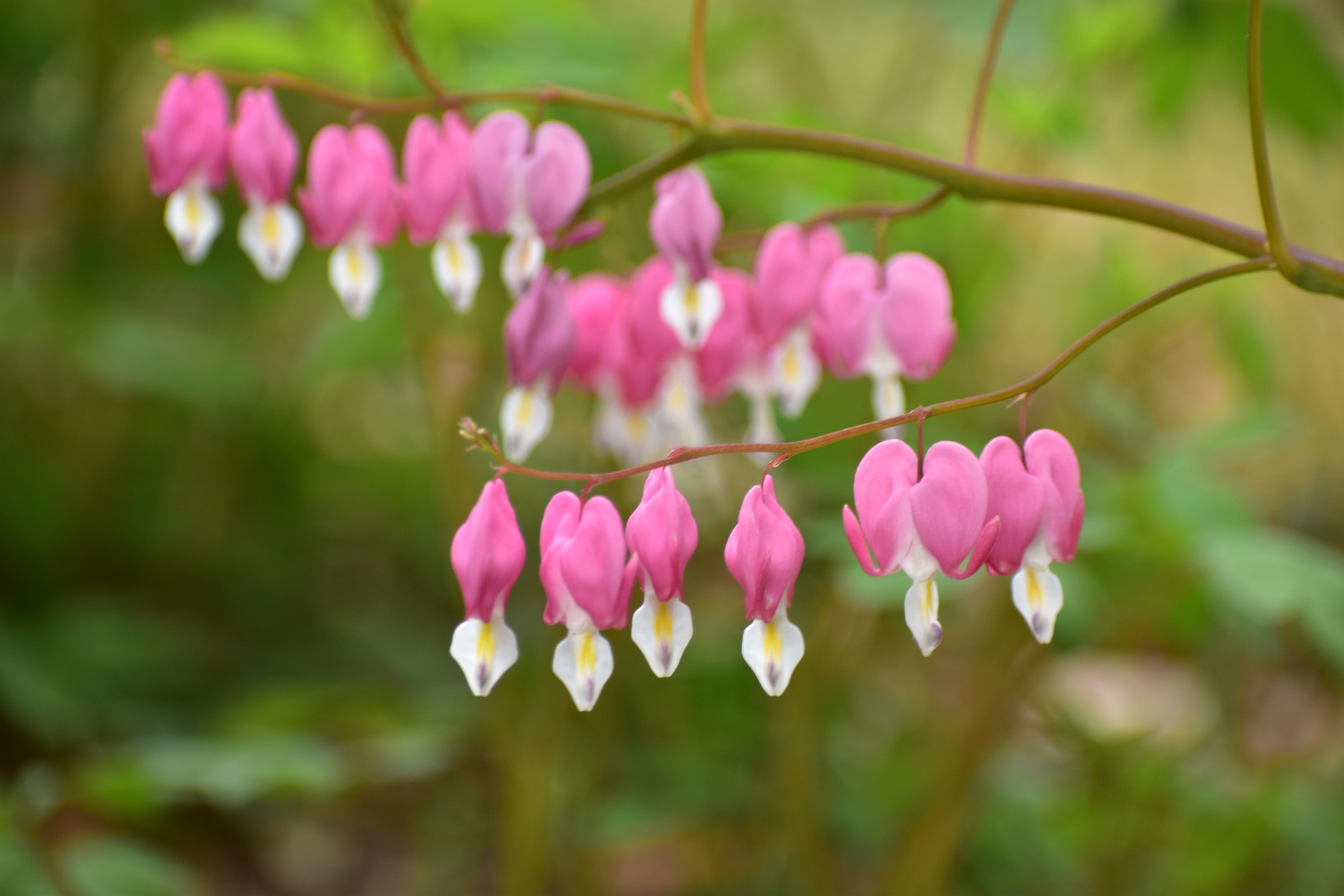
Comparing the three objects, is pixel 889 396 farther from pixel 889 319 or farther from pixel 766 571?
pixel 766 571

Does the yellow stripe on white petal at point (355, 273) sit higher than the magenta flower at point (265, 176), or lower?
lower

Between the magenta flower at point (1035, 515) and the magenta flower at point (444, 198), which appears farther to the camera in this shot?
the magenta flower at point (444, 198)

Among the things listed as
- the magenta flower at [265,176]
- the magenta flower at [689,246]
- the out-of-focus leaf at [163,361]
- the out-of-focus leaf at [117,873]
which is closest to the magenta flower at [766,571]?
the magenta flower at [689,246]

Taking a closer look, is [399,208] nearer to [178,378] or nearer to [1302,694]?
[178,378]

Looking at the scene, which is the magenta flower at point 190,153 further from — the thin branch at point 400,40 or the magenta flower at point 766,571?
the magenta flower at point 766,571

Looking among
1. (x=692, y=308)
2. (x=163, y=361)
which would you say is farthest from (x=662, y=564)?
(x=163, y=361)

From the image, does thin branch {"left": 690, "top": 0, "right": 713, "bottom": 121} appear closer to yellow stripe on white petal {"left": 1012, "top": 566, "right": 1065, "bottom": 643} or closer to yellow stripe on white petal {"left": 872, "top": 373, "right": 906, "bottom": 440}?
yellow stripe on white petal {"left": 872, "top": 373, "right": 906, "bottom": 440}

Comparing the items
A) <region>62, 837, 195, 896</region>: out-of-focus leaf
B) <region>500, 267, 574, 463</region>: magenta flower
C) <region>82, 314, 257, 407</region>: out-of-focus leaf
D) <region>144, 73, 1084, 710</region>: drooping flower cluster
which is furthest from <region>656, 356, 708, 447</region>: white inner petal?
<region>82, 314, 257, 407</region>: out-of-focus leaf
